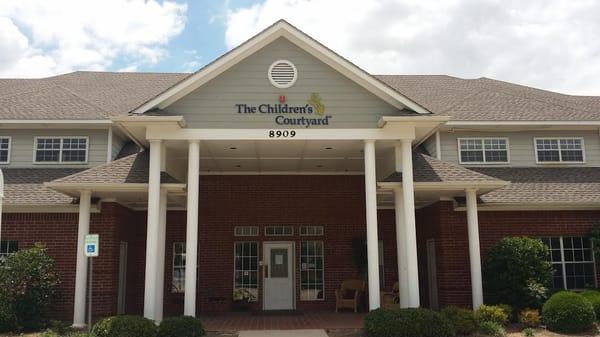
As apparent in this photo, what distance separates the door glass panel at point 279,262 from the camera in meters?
20.8

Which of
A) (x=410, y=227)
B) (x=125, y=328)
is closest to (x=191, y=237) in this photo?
(x=125, y=328)

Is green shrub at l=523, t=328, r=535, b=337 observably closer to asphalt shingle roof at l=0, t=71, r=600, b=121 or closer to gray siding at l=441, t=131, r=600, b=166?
gray siding at l=441, t=131, r=600, b=166

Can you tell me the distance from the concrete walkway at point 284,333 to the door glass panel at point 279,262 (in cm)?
594

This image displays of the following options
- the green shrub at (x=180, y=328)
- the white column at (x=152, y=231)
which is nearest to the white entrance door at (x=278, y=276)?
the white column at (x=152, y=231)

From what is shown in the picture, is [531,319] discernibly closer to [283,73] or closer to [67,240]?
[283,73]

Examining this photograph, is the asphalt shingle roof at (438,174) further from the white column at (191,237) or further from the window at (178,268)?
the window at (178,268)

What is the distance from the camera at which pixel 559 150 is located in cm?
2061

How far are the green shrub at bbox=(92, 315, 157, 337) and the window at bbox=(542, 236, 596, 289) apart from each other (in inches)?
510

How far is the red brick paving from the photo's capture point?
15695 millimetres

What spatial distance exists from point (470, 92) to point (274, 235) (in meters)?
10.2

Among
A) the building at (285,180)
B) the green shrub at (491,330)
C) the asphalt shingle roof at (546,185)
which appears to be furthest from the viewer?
the asphalt shingle roof at (546,185)

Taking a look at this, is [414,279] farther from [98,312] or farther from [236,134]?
[98,312]

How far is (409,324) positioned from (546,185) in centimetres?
868

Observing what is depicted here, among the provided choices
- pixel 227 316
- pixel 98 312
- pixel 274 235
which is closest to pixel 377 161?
pixel 274 235
